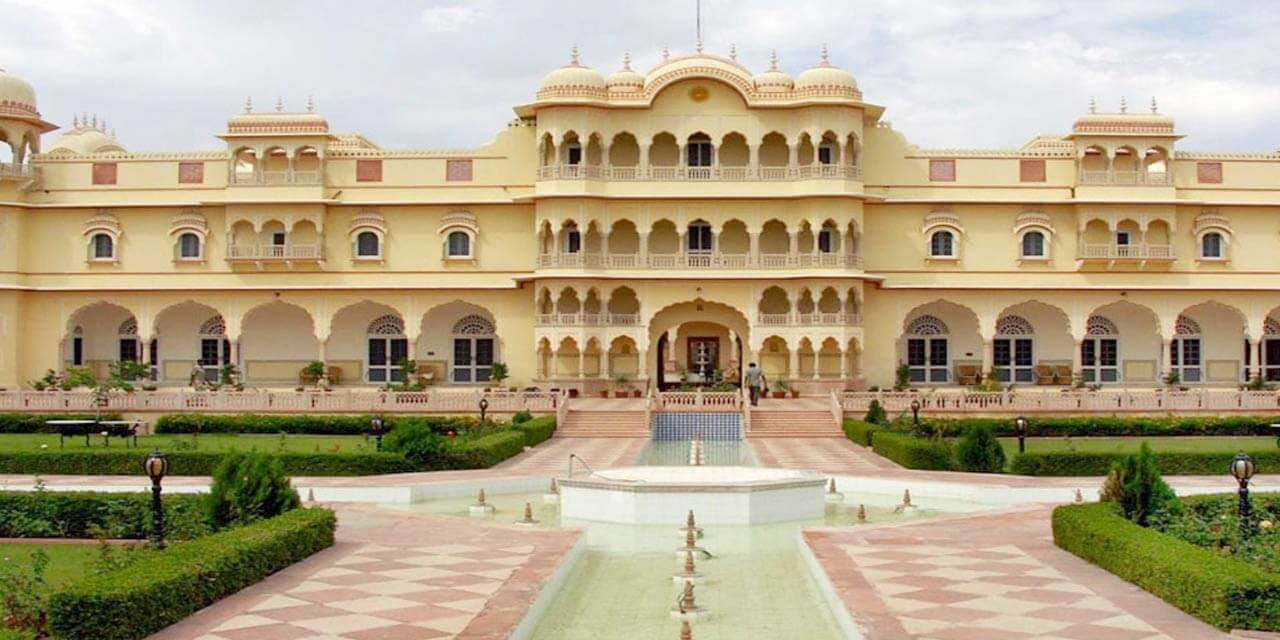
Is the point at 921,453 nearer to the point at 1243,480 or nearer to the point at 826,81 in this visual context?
the point at 1243,480

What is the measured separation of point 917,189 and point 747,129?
4.99m

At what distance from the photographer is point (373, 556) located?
1256cm

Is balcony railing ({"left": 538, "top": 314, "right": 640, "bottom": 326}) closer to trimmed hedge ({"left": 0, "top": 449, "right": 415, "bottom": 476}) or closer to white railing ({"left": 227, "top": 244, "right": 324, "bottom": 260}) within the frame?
white railing ({"left": 227, "top": 244, "right": 324, "bottom": 260})

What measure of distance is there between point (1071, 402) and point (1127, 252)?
8.11m

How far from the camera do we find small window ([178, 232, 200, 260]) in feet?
119

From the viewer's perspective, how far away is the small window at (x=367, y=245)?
3591 cm

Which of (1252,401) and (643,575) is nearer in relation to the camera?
(643,575)

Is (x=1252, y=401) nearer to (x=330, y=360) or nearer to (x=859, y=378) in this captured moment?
(x=859, y=378)

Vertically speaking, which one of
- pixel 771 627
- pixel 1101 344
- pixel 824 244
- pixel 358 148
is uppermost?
pixel 358 148

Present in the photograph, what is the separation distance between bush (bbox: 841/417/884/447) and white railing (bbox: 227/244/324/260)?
1574 cm

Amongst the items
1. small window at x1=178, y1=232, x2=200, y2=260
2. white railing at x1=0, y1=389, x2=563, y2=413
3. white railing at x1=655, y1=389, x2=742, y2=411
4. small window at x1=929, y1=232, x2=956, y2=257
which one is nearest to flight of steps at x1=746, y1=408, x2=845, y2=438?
white railing at x1=655, y1=389, x2=742, y2=411

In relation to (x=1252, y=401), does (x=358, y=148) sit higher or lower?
higher

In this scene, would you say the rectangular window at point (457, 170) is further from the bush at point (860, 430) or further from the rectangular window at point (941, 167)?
the bush at point (860, 430)

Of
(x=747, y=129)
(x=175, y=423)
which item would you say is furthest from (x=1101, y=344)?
(x=175, y=423)
